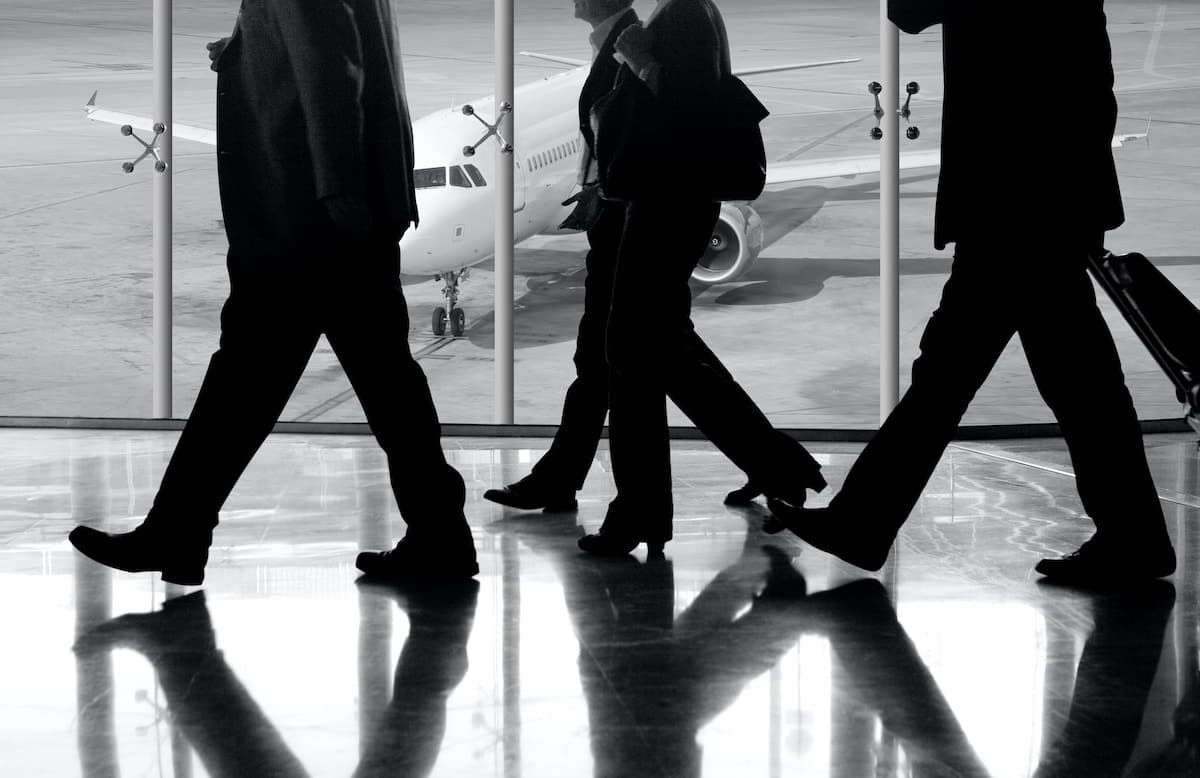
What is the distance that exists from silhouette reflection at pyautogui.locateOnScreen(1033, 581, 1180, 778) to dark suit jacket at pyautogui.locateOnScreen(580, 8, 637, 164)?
138 centimetres

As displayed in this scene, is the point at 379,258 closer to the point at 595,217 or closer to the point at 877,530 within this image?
the point at 595,217

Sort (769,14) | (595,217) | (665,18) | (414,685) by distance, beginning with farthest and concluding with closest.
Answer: (769,14), (595,217), (665,18), (414,685)

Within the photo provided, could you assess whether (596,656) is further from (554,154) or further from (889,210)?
(554,154)

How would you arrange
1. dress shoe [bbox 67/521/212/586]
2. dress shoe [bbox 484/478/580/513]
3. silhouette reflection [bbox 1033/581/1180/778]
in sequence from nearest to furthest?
silhouette reflection [bbox 1033/581/1180/778]
dress shoe [bbox 67/521/212/586]
dress shoe [bbox 484/478/580/513]

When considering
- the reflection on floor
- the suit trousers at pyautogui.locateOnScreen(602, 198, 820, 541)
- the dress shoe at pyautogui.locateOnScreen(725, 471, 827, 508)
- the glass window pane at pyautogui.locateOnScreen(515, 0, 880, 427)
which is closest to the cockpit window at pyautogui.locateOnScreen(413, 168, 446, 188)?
the glass window pane at pyautogui.locateOnScreen(515, 0, 880, 427)

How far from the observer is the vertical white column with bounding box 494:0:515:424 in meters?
5.48

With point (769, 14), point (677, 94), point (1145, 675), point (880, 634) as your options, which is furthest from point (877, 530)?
point (769, 14)

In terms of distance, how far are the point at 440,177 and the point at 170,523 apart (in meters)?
5.92

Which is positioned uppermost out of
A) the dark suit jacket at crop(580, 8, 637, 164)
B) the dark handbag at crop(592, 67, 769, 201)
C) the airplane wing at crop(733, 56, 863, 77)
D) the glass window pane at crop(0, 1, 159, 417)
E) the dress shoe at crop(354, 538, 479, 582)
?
the dark suit jacket at crop(580, 8, 637, 164)

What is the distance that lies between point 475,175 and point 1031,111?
20.2ft

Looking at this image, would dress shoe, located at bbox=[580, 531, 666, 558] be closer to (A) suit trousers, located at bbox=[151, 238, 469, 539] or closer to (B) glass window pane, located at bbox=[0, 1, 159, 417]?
(A) suit trousers, located at bbox=[151, 238, 469, 539]

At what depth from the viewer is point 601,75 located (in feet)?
11.3

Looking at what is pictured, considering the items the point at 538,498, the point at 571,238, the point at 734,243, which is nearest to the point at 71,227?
the point at 571,238

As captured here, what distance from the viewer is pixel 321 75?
9.77 ft
